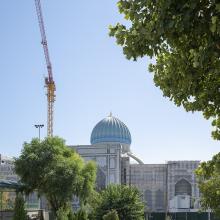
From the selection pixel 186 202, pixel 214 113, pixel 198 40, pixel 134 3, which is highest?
pixel 134 3

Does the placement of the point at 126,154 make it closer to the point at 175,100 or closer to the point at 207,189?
the point at 207,189

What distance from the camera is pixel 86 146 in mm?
137500

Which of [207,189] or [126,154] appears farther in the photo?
[126,154]

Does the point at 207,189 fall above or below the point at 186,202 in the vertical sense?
above

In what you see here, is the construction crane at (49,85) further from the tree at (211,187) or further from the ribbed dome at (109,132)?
the tree at (211,187)

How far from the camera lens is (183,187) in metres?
144

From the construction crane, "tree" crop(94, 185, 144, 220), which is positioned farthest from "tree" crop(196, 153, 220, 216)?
the construction crane

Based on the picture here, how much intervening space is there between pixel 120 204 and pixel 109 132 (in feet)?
285

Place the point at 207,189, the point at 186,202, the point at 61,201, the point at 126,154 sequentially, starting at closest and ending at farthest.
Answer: the point at 207,189, the point at 61,201, the point at 186,202, the point at 126,154

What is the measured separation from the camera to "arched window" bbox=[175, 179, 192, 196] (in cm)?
14275

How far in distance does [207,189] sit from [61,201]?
27809mm

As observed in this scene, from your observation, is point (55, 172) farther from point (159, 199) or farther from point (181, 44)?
point (159, 199)

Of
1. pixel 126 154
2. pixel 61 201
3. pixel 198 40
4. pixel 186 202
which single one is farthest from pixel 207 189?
pixel 126 154

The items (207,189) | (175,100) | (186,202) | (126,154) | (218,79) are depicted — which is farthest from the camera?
(126,154)
